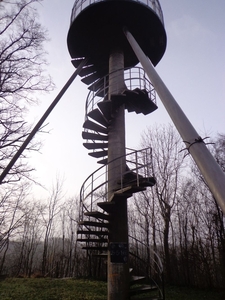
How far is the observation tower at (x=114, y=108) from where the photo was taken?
6555 mm

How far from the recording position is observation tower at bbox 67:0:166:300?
6555mm

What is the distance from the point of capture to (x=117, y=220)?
271 inches

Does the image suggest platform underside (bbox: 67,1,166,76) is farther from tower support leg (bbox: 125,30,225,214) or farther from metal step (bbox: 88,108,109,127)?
tower support leg (bbox: 125,30,225,214)

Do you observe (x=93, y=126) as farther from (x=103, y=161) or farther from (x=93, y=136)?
(x=103, y=161)

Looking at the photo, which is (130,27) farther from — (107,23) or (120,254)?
(120,254)

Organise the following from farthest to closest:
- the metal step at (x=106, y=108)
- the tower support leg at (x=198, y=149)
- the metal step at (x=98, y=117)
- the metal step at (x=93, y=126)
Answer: the metal step at (x=93, y=126) < the metal step at (x=98, y=117) < the metal step at (x=106, y=108) < the tower support leg at (x=198, y=149)

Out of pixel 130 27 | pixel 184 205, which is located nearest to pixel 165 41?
A: pixel 130 27

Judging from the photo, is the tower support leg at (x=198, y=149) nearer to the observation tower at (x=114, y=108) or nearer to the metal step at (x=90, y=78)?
the observation tower at (x=114, y=108)

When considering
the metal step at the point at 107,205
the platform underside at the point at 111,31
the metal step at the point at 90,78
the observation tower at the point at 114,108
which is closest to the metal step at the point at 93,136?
the observation tower at the point at 114,108

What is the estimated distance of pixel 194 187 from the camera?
1752 centimetres

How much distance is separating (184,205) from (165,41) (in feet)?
42.8

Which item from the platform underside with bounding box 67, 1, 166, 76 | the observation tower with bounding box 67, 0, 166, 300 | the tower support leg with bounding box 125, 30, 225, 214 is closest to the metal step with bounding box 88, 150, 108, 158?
the observation tower with bounding box 67, 0, 166, 300

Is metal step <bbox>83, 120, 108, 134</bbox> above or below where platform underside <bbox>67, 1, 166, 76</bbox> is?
below

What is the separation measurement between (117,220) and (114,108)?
379 centimetres
